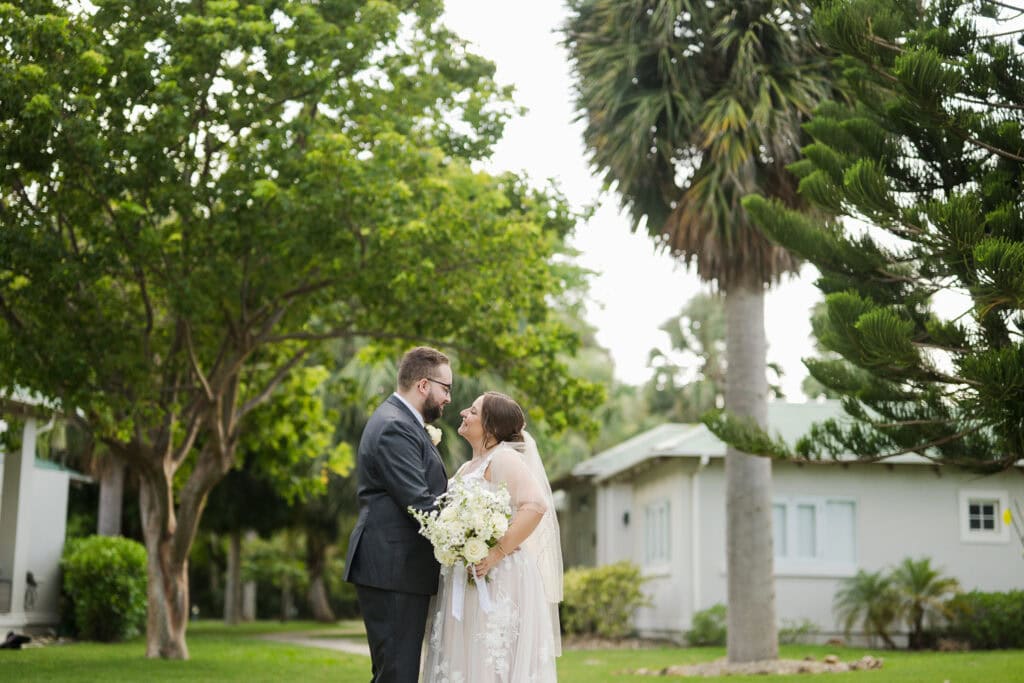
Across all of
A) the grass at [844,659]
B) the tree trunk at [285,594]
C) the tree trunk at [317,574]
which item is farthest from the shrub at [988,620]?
the tree trunk at [285,594]

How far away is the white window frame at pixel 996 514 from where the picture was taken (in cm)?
2252

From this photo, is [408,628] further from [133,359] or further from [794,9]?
[794,9]

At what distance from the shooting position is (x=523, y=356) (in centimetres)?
1677

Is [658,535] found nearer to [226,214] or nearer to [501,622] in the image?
[226,214]

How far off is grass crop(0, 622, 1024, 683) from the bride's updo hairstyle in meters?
7.74

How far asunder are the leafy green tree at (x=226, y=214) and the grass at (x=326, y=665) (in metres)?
1.52

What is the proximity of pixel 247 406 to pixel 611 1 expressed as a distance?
7.43 metres

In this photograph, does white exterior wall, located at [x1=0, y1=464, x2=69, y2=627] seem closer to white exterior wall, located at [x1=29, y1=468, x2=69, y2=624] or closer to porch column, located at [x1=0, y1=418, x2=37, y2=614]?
white exterior wall, located at [x1=29, y1=468, x2=69, y2=624]

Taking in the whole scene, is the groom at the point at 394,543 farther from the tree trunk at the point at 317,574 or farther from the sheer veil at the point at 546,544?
the tree trunk at the point at 317,574

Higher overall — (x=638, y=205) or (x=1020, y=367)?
(x=638, y=205)

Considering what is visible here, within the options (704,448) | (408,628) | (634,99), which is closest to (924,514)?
(704,448)

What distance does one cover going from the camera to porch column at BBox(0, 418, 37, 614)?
19.9m

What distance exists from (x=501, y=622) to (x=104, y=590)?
17492 millimetres

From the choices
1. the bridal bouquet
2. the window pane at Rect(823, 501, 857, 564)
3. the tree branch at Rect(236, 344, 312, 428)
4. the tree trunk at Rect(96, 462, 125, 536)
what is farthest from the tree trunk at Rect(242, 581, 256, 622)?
the bridal bouquet
